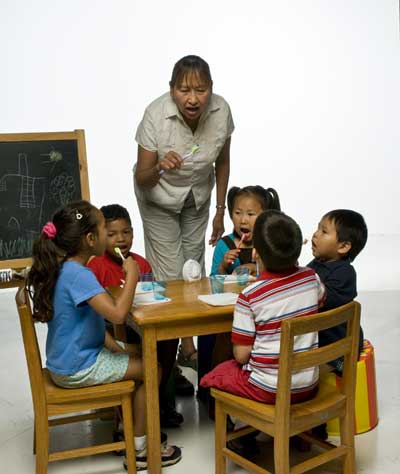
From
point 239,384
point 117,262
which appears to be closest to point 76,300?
point 239,384

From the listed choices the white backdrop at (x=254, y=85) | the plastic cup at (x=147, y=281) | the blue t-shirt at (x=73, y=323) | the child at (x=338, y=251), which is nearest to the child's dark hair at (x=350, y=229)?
the child at (x=338, y=251)

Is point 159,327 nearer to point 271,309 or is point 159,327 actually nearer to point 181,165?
point 271,309

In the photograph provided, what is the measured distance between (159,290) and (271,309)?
0.64 m

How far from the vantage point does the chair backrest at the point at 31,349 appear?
7.26 feet

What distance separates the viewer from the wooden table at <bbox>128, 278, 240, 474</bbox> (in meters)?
2.27

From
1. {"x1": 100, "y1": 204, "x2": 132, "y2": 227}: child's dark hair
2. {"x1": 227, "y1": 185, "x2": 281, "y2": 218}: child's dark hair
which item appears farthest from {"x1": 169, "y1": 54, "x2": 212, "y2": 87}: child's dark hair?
{"x1": 100, "y1": 204, "x2": 132, "y2": 227}: child's dark hair

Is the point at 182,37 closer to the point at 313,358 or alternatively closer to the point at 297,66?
the point at 297,66

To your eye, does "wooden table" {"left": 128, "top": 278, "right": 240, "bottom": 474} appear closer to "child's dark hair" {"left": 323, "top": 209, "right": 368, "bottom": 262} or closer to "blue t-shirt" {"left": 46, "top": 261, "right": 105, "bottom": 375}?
"blue t-shirt" {"left": 46, "top": 261, "right": 105, "bottom": 375}

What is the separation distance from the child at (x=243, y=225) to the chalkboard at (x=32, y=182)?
1.06 metres

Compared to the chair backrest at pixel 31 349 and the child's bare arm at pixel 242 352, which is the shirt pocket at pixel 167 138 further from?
the child's bare arm at pixel 242 352

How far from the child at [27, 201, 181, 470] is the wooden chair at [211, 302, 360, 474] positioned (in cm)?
38

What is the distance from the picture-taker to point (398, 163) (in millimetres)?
7344

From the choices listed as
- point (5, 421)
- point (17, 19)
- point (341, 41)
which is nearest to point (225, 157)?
point (5, 421)

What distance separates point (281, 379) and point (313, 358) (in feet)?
0.39
